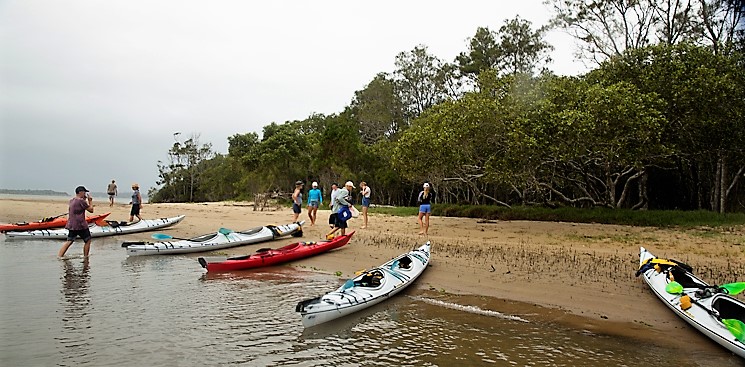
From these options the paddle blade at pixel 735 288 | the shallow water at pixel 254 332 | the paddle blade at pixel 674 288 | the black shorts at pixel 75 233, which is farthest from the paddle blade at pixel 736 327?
the black shorts at pixel 75 233

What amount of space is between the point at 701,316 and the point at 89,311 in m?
8.77

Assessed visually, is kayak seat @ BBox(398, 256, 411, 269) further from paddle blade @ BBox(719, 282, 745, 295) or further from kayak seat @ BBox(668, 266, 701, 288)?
paddle blade @ BBox(719, 282, 745, 295)

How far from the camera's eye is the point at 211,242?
44.5 feet

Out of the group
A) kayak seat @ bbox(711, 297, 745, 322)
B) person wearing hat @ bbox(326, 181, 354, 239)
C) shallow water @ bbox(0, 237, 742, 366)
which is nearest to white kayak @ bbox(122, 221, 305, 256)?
person wearing hat @ bbox(326, 181, 354, 239)

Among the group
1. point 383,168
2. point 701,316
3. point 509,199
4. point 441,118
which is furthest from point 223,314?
point 383,168

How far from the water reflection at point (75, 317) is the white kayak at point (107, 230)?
6029mm

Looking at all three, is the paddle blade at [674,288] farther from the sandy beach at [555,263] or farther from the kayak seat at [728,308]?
the kayak seat at [728,308]

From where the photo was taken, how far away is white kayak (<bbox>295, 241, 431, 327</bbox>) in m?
7.01

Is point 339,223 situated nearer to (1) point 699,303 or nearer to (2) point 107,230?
(2) point 107,230

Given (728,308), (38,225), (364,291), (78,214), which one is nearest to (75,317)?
(364,291)

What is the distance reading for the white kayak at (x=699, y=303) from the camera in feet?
20.2

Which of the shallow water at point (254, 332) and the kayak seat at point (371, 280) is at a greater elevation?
the kayak seat at point (371, 280)

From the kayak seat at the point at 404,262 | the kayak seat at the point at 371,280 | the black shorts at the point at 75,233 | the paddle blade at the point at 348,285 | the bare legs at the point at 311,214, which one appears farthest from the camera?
the bare legs at the point at 311,214

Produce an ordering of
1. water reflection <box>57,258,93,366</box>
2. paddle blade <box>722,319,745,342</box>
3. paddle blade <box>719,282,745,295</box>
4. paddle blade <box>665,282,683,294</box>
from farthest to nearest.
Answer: paddle blade <box>665,282,683,294</box> → paddle blade <box>719,282,745,295</box> → water reflection <box>57,258,93,366</box> → paddle blade <box>722,319,745,342</box>
